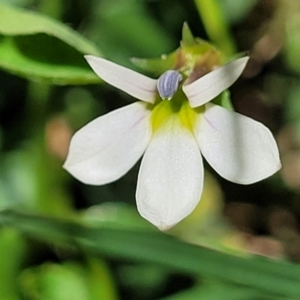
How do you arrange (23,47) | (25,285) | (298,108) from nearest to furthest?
(23,47) → (25,285) → (298,108)

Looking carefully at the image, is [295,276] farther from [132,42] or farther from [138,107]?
[132,42]

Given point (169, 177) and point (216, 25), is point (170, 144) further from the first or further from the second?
point (216, 25)

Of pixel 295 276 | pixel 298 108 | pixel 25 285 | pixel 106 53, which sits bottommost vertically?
pixel 295 276

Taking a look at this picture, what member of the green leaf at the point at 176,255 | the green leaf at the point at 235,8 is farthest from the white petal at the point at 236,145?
the green leaf at the point at 235,8

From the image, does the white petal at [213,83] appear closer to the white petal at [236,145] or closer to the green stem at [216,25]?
the white petal at [236,145]

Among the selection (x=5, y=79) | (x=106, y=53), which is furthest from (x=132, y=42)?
(x=5, y=79)

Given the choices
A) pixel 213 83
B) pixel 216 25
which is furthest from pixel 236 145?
pixel 216 25

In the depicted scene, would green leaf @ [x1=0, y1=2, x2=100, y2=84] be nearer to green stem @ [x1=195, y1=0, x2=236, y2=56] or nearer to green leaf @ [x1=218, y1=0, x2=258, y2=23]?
green stem @ [x1=195, y1=0, x2=236, y2=56]

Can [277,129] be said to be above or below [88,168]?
above

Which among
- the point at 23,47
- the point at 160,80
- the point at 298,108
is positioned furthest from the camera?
the point at 298,108
